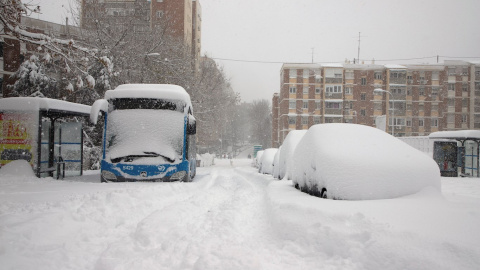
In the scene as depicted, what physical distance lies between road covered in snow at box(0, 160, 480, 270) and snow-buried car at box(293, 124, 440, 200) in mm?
373

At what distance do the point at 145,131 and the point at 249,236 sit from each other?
5.59 metres

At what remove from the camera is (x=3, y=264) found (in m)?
3.41

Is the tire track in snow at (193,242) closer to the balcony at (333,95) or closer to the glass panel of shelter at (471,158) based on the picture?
the glass panel of shelter at (471,158)

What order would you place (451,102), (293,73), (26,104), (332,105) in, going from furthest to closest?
(293,73)
(332,105)
(451,102)
(26,104)

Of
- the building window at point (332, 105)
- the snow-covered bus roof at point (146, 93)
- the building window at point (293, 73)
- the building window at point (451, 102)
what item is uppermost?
the building window at point (293, 73)

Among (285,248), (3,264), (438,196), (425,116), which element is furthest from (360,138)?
(425,116)

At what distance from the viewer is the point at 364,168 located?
5.75 meters

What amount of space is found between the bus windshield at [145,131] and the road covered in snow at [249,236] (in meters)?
3.09

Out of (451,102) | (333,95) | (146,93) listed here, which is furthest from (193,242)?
(451,102)

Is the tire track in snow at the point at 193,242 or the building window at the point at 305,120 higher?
the building window at the point at 305,120

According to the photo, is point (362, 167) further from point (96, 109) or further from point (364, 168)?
point (96, 109)

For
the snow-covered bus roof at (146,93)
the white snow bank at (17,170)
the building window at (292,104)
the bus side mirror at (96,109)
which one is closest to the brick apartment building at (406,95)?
the building window at (292,104)

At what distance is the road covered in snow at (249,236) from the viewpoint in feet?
11.4

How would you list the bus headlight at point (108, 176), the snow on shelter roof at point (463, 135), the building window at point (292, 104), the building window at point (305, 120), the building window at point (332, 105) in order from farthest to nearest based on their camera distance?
the building window at point (292, 104) < the building window at point (305, 120) < the building window at point (332, 105) < the snow on shelter roof at point (463, 135) < the bus headlight at point (108, 176)
